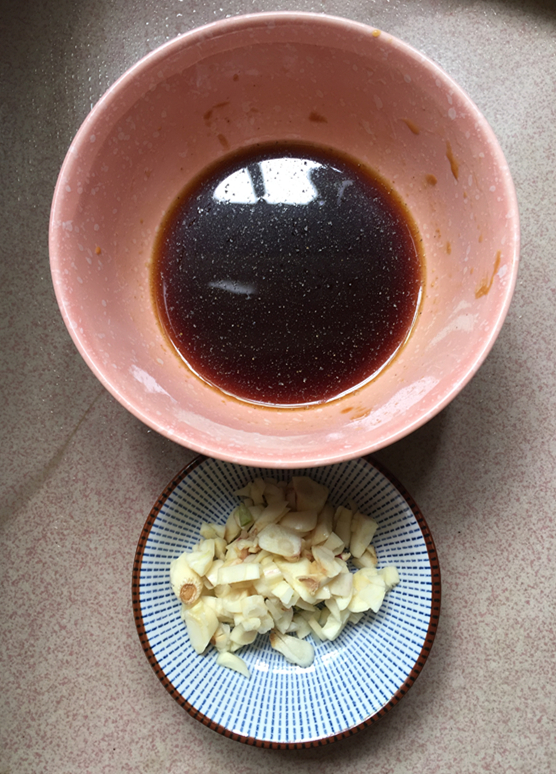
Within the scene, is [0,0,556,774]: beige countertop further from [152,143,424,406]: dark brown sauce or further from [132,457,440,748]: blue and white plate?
[152,143,424,406]: dark brown sauce

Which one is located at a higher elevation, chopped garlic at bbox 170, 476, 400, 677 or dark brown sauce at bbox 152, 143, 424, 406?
dark brown sauce at bbox 152, 143, 424, 406

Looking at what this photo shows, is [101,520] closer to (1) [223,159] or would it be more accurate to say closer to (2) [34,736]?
(2) [34,736]

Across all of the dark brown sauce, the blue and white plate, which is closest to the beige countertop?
the blue and white plate

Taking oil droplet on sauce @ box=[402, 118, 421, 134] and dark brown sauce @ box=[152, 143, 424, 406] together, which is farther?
dark brown sauce @ box=[152, 143, 424, 406]

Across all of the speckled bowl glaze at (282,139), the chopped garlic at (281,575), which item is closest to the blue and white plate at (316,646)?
the chopped garlic at (281,575)

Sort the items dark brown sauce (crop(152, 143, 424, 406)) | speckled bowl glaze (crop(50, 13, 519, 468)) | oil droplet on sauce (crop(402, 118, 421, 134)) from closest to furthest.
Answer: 1. speckled bowl glaze (crop(50, 13, 519, 468))
2. oil droplet on sauce (crop(402, 118, 421, 134))
3. dark brown sauce (crop(152, 143, 424, 406))

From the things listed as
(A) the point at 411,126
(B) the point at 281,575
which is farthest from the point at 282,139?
(B) the point at 281,575

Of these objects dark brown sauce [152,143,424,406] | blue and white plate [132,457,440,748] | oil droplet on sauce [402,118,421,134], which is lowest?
blue and white plate [132,457,440,748]
